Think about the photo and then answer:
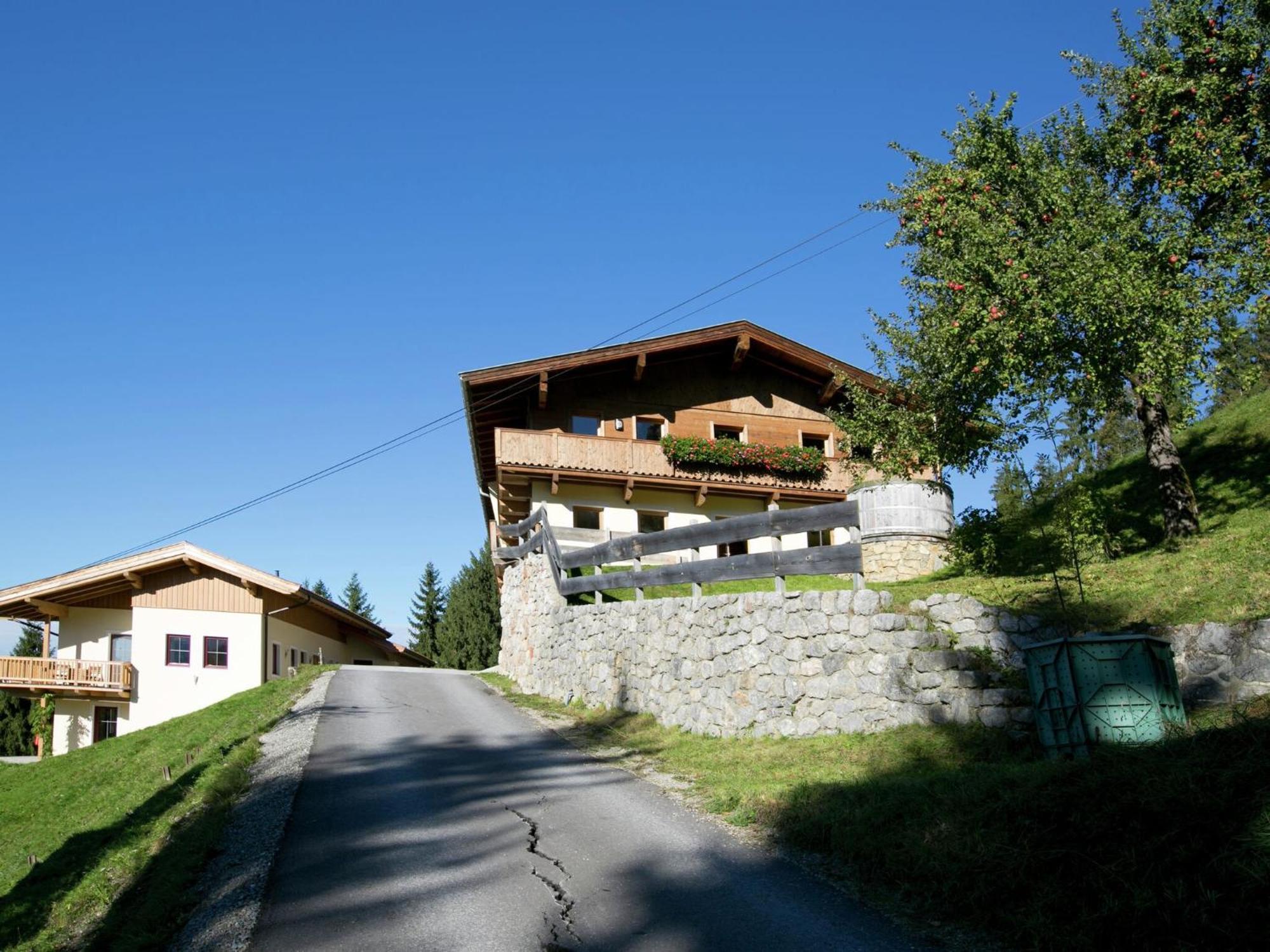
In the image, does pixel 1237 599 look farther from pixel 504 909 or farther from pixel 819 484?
pixel 819 484

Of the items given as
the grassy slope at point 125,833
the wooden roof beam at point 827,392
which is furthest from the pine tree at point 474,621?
the grassy slope at point 125,833

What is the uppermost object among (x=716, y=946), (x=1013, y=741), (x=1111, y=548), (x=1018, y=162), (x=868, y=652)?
(x=1018, y=162)

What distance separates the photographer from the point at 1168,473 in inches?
534

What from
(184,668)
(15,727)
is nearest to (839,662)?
(184,668)

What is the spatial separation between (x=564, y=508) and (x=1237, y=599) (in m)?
20.1

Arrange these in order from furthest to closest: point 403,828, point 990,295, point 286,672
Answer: point 286,672 → point 990,295 → point 403,828

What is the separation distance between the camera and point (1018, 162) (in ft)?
47.9

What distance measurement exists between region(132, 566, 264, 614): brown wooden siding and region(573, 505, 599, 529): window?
11.8 metres

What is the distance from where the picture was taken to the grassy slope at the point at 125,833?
Answer: 7020mm

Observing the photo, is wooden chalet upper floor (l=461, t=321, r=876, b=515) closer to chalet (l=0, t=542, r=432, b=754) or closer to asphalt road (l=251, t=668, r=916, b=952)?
chalet (l=0, t=542, r=432, b=754)

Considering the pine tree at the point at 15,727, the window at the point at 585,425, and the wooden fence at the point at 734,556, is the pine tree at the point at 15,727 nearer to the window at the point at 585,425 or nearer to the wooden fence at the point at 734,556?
the window at the point at 585,425

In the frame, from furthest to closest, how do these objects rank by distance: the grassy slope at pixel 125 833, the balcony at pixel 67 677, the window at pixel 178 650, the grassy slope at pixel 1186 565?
the window at pixel 178 650 < the balcony at pixel 67 677 < the grassy slope at pixel 1186 565 < the grassy slope at pixel 125 833

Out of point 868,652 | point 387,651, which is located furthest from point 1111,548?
point 387,651

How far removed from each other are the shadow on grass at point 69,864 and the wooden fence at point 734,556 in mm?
6505
